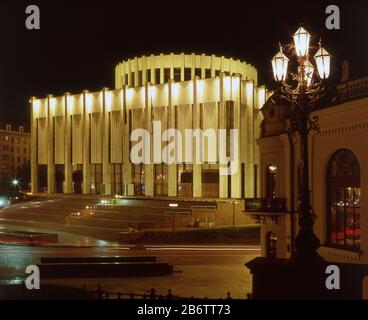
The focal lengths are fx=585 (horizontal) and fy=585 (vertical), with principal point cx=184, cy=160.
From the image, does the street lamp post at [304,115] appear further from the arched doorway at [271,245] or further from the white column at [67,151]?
the white column at [67,151]

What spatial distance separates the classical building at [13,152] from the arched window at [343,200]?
90916 mm

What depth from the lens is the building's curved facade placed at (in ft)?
212

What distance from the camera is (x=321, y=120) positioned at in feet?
71.9

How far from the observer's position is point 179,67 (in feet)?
212

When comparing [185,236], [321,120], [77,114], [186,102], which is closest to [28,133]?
[77,114]

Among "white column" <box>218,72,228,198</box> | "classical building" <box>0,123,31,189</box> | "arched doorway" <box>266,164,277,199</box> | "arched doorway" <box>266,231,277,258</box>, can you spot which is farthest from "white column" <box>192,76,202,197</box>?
"classical building" <box>0,123,31,189</box>

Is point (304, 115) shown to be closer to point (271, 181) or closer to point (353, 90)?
point (353, 90)

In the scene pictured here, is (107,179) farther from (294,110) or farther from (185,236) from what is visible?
(294,110)

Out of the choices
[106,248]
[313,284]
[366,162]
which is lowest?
[106,248]

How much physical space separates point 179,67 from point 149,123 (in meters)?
8.25

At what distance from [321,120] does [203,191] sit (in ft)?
119

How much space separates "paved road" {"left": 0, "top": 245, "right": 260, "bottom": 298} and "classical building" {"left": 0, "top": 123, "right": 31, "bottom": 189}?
73.1m

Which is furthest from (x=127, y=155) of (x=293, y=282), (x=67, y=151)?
(x=293, y=282)

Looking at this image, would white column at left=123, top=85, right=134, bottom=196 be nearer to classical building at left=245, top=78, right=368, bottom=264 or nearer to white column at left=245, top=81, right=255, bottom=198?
white column at left=245, top=81, right=255, bottom=198
